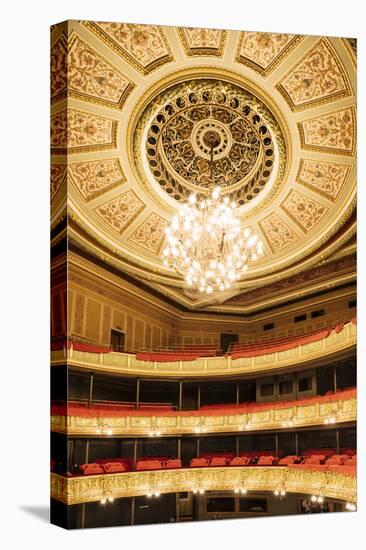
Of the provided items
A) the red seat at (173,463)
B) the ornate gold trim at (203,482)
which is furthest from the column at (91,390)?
the red seat at (173,463)

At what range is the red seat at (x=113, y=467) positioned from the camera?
40.0 ft

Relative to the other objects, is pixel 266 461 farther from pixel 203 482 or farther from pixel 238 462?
pixel 203 482

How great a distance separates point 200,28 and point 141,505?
17.4 ft

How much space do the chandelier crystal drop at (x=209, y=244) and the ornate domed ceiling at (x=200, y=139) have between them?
4.4 inches

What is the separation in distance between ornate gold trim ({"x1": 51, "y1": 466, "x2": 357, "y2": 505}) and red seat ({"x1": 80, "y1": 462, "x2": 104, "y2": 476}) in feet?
0.16

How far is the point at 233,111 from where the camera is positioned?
43.0 ft

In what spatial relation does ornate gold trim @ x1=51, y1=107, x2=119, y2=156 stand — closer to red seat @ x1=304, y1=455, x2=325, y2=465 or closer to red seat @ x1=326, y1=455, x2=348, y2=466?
red seat @ x1=304, y1=455, x2=325, y2=465

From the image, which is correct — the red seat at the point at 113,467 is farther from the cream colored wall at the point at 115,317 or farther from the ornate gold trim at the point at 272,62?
the ornate gold trim at the point at 272,62

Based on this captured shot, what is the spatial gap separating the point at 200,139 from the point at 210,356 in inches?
97.6

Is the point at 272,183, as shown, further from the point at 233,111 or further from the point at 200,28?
the point at 200,28

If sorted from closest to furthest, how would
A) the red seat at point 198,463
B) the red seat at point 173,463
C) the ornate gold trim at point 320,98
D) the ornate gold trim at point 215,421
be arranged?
the ornate gold trim at point 215,421 → the red seat at point 173,463 → the red seat at point 198,463 → the ornate gold trim at point 320,98

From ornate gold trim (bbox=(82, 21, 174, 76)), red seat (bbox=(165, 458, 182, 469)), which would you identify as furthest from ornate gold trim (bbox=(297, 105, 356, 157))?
red seat (bbox=(165, 458, 182, 469))

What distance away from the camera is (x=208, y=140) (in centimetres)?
1309

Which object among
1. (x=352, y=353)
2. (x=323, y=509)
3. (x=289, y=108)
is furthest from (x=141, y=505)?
(x=289, y=108)
